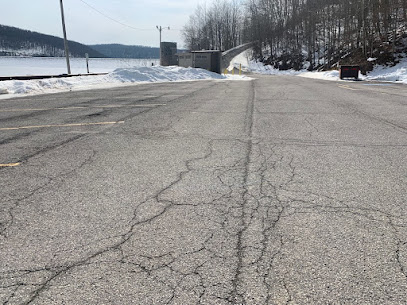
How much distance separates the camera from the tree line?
36.9 m

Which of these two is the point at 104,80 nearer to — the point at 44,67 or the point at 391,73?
the point at 391,73

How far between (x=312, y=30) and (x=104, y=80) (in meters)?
44.5

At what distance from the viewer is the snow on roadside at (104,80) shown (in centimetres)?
1758

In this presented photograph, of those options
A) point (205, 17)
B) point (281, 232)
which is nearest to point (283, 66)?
point (205, 17)

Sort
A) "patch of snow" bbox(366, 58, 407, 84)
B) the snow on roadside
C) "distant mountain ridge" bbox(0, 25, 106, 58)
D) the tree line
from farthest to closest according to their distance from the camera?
"distant mountain ridge" bbox(0, 25, 106, 58) → the tree line → "patch of snow" bbox(366, 58, 407, 84) → the snow on roadside

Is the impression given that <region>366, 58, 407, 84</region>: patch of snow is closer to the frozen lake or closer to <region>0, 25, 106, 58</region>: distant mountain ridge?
the frozen lake

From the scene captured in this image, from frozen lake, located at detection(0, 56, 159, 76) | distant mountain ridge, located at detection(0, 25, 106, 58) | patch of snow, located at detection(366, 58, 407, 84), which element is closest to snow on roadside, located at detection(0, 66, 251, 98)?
patch of snow, located at detection(366, 58, 407, 84)

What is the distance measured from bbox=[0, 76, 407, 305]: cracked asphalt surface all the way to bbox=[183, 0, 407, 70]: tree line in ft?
108

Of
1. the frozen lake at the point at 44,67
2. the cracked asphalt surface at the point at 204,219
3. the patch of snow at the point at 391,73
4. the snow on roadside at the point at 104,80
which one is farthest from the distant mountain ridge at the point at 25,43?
the cracked asphalt surface at the point at 204,219

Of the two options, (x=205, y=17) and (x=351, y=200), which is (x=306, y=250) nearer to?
(x=351, y=200)

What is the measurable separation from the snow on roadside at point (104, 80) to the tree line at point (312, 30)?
2076cm

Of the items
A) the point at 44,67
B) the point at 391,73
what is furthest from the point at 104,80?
the point at 44,67

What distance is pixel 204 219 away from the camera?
3.19 metres

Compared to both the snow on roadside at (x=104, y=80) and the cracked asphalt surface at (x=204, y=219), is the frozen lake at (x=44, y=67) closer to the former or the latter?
the snow on roadside at (x=104, y=80)
